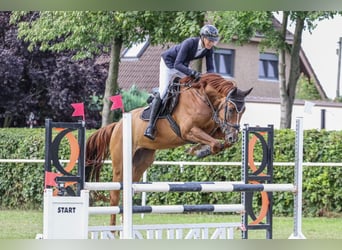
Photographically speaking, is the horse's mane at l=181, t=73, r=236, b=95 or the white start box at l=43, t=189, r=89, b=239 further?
the horse's mane at l=181, t=73, r=236, b=95

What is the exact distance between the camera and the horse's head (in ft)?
17.6

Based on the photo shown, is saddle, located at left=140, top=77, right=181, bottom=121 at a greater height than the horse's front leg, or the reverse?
saddle, located at left=140, top=77, right=181, bottom=121

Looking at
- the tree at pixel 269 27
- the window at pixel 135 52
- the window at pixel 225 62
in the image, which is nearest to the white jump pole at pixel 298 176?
the tree at pixel 269 27

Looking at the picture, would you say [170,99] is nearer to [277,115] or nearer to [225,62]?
[277,115]

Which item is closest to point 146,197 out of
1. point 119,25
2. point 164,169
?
point 164,169

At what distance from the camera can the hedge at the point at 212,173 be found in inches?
336

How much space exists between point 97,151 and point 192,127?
963 millimetres

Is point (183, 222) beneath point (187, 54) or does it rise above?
beneath

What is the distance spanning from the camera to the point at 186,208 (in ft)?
16.3

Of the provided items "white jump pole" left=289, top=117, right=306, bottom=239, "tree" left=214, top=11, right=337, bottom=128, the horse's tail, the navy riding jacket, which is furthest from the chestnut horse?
"tree" left=214, top=11, right=337, bottom=128

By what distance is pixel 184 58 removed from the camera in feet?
18.4

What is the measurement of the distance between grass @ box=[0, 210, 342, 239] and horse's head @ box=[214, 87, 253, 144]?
119cm

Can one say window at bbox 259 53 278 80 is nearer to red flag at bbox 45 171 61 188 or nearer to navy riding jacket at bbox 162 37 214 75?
navy riding jacket at bbox 162 37 214 75

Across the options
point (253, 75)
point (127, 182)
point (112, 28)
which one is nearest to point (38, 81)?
point (112, 28)
